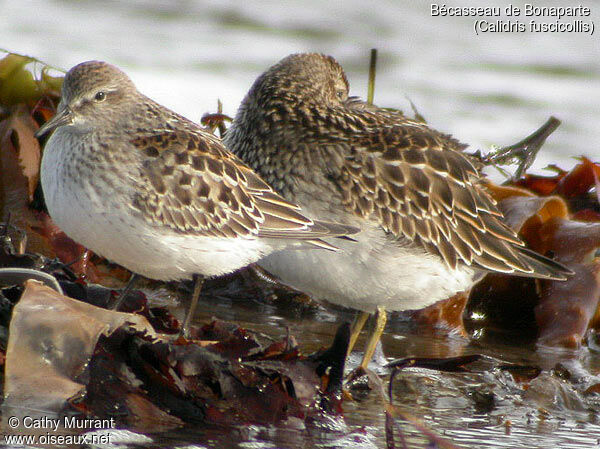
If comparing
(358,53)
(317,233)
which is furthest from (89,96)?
(358,53)

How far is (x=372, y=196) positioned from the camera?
4754 mm

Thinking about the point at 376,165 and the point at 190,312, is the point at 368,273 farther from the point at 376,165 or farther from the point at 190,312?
the point at 190,312

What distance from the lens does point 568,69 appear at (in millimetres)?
9984

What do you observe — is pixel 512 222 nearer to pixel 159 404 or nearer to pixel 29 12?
pixel 159 404

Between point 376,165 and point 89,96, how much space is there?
1348mm

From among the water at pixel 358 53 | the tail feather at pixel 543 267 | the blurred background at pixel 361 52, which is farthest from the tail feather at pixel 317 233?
the blurred background at pixel 361 52

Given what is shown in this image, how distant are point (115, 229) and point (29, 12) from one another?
660 cm

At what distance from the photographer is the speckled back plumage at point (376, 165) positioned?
473cm

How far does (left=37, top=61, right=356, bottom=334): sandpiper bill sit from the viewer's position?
417 cm

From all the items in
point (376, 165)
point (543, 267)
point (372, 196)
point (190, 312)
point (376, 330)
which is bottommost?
point (376, 330)

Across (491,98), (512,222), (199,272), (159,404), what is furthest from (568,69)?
(159,404)

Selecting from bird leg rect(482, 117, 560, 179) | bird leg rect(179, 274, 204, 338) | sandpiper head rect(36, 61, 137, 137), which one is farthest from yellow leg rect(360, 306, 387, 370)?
bird leg rect(482, 117, 560, 179)

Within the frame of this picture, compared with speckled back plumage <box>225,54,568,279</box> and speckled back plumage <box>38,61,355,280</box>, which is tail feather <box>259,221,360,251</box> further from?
speckled back plumage <box>225,54,568,279</box>

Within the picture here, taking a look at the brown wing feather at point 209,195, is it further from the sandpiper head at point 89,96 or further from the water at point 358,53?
the water at point 358,53
